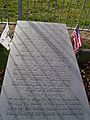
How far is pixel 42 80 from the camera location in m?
3.20

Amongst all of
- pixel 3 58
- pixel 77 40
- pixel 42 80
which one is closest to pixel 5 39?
pixel 3 58

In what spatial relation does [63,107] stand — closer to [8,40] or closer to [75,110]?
[75,110]

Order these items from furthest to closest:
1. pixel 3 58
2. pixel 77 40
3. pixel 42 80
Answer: pixel 3 58 < pixel 77 40 < pixel 42 80

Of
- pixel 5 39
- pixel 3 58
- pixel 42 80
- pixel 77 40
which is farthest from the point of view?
pixel 3 58

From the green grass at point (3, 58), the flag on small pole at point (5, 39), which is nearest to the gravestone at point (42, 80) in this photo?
the flag on small pole at point (5, 39)

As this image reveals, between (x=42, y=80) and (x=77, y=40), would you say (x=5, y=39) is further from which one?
(x=42, y=80)

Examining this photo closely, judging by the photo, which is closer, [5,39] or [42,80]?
[42,80]

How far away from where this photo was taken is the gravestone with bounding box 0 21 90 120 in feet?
9.14

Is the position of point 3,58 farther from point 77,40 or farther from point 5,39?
point 77,40

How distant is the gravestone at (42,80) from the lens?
2785mm

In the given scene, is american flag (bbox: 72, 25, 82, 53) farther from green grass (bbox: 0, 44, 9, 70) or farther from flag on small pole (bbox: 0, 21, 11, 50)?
green grass (bbox: 0, 44, 9, 70)

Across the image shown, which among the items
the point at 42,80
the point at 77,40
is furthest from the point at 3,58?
the point at 42,80

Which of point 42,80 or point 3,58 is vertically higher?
point 42,80

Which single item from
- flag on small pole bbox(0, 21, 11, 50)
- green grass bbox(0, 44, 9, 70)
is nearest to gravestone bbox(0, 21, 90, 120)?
flag on small pole bbox(0, 21, 11, 50)
